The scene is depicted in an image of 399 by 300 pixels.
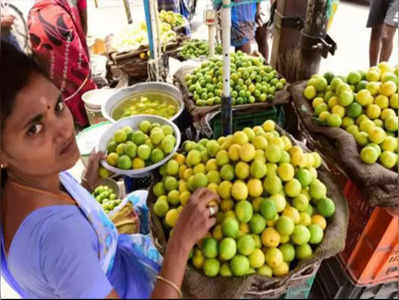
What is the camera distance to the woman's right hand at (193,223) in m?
1.27

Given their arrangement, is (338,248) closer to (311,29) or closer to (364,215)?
(364,215)

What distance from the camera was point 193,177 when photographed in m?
1.62

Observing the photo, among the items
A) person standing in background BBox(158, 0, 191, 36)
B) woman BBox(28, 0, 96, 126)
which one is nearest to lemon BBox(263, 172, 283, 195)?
woman BBox(28, 0, 96, 126)

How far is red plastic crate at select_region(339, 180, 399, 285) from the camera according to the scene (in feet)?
5.93

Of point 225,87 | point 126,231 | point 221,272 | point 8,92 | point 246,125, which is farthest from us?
point 246,125

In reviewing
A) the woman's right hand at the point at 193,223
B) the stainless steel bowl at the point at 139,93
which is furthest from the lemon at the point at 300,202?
the stainless steel bowl at the point at 139,93

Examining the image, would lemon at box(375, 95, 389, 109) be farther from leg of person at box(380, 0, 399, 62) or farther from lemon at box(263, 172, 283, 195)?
leg of person at box(380, 0, 399, 62)

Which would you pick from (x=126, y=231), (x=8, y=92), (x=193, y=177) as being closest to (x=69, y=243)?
(x=8, y=92)

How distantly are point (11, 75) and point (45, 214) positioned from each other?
1.68ft

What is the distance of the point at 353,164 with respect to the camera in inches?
68.1

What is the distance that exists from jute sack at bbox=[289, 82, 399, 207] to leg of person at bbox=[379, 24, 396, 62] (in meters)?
3.90

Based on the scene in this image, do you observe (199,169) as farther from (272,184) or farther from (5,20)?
(5,20)

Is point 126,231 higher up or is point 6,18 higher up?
point 6,18

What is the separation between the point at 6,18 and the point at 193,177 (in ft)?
8.98
